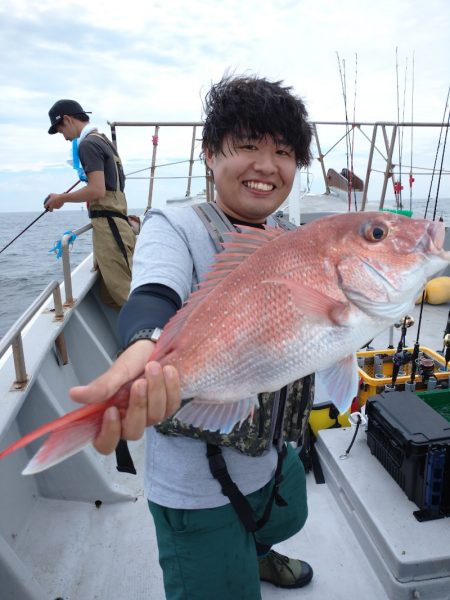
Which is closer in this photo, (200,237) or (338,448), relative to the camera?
(200,237)

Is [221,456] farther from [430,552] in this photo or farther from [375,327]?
[430,552]

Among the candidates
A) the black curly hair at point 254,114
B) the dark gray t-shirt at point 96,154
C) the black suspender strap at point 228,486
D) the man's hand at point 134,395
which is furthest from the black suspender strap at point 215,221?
the dark gray t-shirt at point 96,154

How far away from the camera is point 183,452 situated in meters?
1.58

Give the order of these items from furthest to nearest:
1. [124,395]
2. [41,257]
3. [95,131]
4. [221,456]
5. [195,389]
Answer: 1. [41,257]
2. [95,131]
3. [221,456]
4. [195,389]
5. [124,395]

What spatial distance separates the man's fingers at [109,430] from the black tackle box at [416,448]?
1.67m

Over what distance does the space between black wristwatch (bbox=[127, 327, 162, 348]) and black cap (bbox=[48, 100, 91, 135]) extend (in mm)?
4104

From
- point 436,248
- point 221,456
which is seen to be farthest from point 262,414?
point 436,248

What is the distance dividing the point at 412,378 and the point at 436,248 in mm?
2210

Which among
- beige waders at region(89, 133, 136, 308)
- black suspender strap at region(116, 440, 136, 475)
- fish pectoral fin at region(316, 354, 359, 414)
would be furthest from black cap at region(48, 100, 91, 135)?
fish pectoral fin at region(316, 354, 359, 414)

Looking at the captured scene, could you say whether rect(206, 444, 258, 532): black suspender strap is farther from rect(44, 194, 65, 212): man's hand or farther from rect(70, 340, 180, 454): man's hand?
rect(44, 194, 65, 212): man's hand

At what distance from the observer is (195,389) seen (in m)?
1.15

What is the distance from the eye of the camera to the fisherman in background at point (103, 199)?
429 cm

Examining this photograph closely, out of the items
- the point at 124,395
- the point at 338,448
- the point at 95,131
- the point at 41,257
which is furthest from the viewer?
the point at 41,257

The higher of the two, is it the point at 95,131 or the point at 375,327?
the point at 95,131
